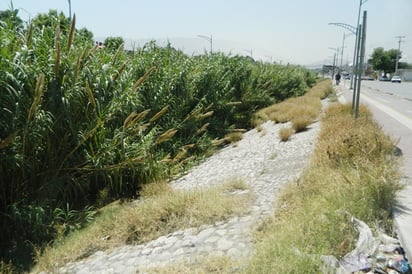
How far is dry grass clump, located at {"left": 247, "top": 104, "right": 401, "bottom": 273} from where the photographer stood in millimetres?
2912

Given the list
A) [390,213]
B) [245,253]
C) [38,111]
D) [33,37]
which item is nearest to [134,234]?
[245,253]

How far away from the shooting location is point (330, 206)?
3570mm

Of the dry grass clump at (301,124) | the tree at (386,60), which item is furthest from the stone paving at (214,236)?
the tree at (386,60)

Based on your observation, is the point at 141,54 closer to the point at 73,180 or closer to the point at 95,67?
the point at 95,67

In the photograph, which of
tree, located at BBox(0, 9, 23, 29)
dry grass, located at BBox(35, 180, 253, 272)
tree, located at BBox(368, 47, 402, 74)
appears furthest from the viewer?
tree, located at BBox(368, 47, 402, 74)

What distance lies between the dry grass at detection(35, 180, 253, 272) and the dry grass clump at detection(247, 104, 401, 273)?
86 cm

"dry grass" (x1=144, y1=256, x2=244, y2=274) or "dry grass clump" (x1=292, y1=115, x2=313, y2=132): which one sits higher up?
"dry grass clump" (x1=292, y1=115, x2=313, y2=132)

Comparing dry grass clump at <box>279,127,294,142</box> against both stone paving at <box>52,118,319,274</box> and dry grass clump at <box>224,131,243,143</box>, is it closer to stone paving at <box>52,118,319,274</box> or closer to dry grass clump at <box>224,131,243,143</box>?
stone paving at <box>52,118,319,274</box>

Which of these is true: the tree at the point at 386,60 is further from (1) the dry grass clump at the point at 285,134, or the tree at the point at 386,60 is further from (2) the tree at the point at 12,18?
(2) the tree at the point at 12,18

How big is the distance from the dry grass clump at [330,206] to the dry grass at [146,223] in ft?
2.81

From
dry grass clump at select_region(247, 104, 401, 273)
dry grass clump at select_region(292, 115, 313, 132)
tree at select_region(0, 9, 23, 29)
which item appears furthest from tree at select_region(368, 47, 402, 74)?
tree at select_region(0, 9, 23, 29)

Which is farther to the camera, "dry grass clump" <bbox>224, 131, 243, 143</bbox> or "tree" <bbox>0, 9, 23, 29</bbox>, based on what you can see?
"dry grass clump" <bbox>224, 131, 243, 143</bbox>

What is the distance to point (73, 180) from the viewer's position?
6047mm

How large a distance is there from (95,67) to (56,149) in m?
1.71
